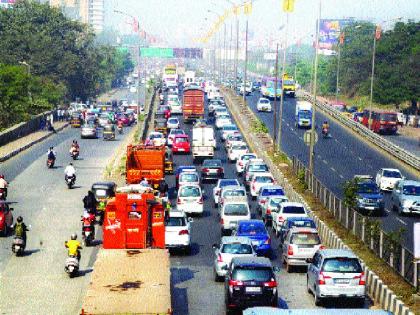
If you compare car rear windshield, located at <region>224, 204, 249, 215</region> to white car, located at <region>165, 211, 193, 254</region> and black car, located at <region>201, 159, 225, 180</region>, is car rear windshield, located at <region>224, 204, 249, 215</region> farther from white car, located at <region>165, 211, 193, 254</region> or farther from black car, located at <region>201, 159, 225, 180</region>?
black car, located at <region>201, 159, 225, 180</region>

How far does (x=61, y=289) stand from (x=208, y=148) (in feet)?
128

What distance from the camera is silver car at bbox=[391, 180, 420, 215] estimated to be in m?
49.0

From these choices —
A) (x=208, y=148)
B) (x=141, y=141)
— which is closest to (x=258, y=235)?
(x=208, y=148)

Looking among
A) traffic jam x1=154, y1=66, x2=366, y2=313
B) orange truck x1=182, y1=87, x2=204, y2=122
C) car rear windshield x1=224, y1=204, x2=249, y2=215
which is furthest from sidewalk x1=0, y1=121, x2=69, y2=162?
car rear windshield x1=224, y1=204, x2=249, y2=215

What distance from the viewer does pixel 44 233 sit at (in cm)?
4125

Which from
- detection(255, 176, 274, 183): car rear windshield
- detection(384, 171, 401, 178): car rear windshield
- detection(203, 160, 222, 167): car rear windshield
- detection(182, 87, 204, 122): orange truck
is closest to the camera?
detection(255, 176, 274, 183): car rear windshield

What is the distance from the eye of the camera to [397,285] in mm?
30656

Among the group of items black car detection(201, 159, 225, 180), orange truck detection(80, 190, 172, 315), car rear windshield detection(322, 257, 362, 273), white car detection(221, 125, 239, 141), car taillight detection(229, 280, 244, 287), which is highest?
orange truck detection(80, 190, 172, 315)

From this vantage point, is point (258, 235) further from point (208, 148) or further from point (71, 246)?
point (208, 148)

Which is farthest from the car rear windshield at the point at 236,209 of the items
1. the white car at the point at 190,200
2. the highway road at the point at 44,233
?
the highway road at the point at 44,233

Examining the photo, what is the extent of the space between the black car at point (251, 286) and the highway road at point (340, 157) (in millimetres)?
17648

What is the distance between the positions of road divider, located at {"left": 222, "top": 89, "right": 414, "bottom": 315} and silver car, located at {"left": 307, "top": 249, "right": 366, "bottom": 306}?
3.00 feet

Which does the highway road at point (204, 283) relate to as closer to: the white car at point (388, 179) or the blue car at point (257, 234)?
the blue car at point (257, 234)

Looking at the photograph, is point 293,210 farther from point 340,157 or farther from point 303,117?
point 303,117
